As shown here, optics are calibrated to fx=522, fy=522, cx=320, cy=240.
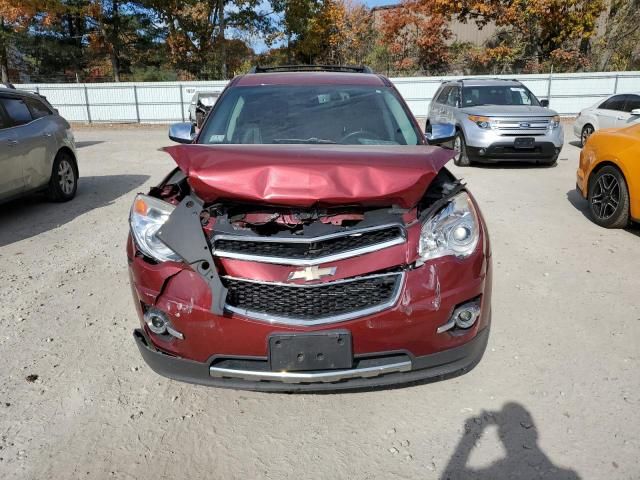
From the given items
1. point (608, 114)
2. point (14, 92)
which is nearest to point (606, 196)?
point (608, 114)

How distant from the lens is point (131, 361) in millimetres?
3385

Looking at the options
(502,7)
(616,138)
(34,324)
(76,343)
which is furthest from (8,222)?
(502,7)

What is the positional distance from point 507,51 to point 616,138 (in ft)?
84.9

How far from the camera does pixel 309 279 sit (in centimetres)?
241

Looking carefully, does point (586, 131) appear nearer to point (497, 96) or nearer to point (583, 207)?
point (497, 96)

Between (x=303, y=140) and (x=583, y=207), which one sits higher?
(x=303, y=140)

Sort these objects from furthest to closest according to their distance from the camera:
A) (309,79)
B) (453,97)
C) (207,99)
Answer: (207,99) < (453,97) < (309,79)

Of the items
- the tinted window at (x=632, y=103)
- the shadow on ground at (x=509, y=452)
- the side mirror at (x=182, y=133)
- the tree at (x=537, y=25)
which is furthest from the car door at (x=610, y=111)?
the tree at (x=537, y=25)

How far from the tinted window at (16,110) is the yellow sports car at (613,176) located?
24.5 feet

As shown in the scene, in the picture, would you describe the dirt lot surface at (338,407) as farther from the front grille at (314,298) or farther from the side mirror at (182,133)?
the side mirror at (182,133)

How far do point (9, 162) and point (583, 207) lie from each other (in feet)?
24.9

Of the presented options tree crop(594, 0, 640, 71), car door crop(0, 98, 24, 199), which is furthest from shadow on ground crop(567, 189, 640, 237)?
tree crop(594, 0, 640, 71)

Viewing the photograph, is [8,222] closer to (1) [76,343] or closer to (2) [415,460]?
(1) [76,343]

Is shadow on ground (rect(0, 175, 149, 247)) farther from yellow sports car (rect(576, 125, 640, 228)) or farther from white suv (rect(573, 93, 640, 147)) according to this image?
white suv (rect(573, 93, 640, 147))
